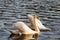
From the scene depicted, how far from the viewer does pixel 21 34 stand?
69.6 feet

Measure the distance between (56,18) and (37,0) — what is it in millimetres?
22674

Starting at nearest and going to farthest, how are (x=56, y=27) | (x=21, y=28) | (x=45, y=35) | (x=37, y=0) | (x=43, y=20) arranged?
(x=21, y=28)
(x=45, y=35)
(x=56, y=27)
(x=43, y=20)
(x=37, y=0)

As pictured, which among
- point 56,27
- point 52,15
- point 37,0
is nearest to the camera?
point 56,27

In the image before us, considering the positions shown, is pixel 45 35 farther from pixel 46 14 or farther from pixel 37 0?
pixel 37 0

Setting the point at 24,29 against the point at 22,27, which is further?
the point at 24,29

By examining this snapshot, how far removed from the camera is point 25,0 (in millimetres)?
58531

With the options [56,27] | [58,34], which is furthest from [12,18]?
[58,34]

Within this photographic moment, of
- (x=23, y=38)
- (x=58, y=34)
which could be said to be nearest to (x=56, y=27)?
(x=58, y=34)

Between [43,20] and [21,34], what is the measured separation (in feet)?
43.0

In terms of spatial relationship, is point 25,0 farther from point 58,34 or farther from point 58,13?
point 58,34

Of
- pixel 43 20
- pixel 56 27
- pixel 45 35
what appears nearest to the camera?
pixel 45 35

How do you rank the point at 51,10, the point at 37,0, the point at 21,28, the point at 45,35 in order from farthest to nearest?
the point at 37,0
the point at 51,10
the point at 45,35
the point at 21,28

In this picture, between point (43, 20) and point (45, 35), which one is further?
point (43, 20)

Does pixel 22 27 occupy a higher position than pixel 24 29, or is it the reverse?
pixel 22 27
